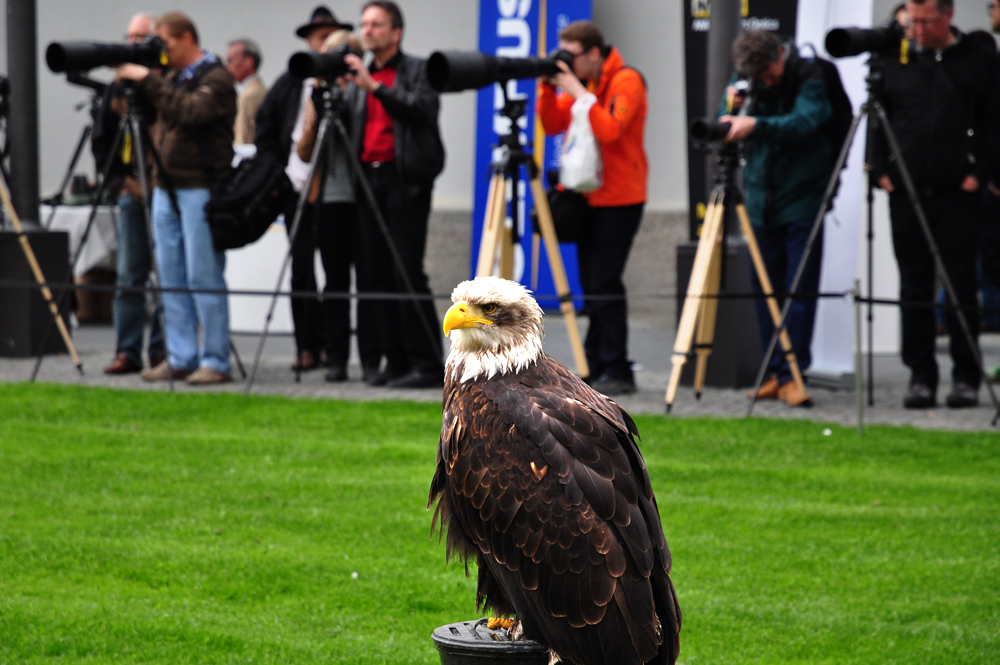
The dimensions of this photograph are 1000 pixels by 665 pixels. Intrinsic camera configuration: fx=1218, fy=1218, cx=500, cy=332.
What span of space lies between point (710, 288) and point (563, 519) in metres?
5.13

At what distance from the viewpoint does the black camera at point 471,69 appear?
23.4 ft

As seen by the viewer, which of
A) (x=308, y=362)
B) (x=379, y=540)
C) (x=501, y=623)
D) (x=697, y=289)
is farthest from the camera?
(x=308, y=362)

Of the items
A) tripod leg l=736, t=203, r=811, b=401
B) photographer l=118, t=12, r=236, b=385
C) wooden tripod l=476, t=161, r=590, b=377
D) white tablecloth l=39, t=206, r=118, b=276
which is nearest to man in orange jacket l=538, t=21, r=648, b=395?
wooden tripod l=476, t=161, r=590, b=377

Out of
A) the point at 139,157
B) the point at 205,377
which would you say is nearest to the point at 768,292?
the point at 205,377

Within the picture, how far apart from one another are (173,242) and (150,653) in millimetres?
5270

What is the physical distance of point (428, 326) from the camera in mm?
8336

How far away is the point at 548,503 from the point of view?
2.98 metres

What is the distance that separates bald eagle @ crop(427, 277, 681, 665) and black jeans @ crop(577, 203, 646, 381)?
4.89 m

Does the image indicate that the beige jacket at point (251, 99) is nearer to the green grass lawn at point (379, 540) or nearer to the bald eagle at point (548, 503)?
the green grass lawn at point (379, 540)

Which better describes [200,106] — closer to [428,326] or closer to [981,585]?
[428,326]

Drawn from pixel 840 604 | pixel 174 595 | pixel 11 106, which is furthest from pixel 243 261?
pixel 840 604

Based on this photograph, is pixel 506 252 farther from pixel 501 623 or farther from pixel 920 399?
pixel 501 623

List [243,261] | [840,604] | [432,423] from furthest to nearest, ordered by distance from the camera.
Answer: [243,261] → [432,423] → [840,604]

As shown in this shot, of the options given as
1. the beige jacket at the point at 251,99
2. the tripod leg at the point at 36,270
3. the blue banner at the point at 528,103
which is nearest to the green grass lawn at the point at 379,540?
the tripod leg at the point at 36,270
